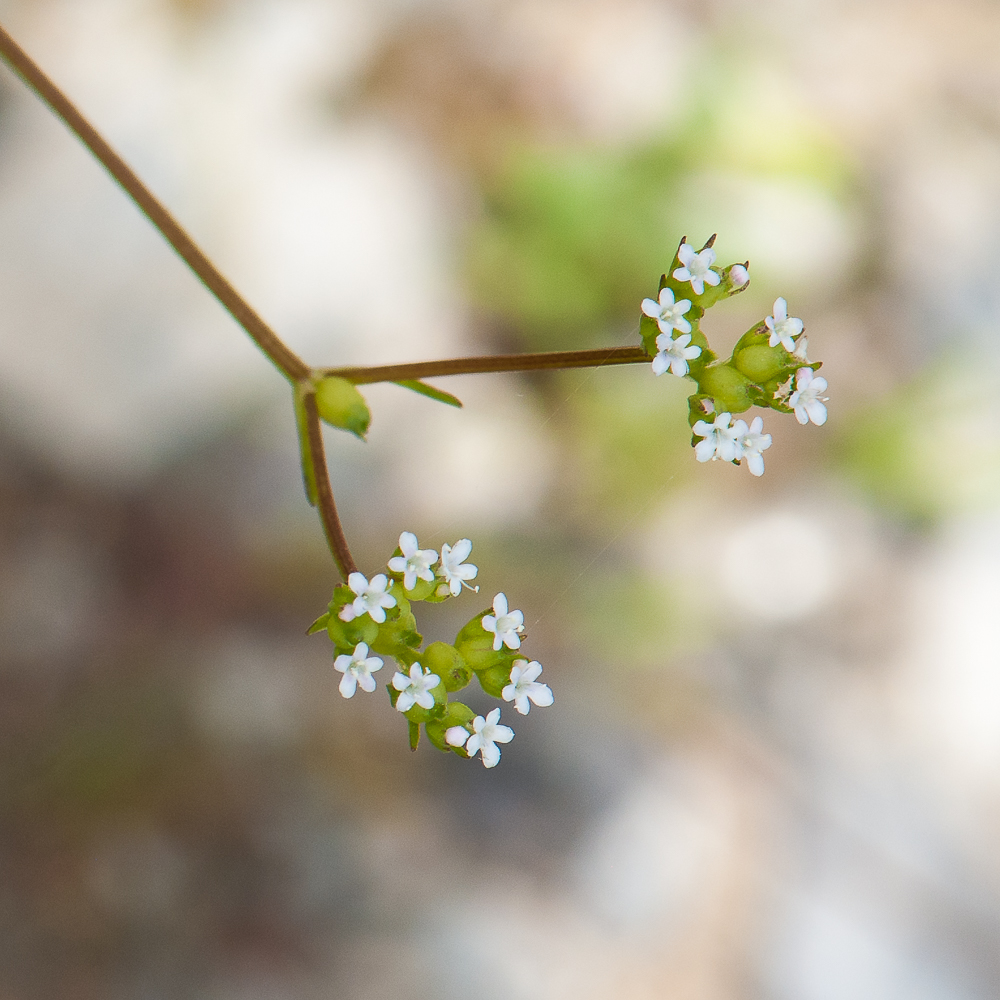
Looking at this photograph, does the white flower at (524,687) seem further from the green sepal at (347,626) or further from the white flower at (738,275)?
the white flower at (738,275)

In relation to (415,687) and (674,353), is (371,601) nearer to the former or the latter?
(415,687)

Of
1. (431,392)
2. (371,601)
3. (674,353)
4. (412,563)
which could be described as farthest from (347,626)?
(674,353)

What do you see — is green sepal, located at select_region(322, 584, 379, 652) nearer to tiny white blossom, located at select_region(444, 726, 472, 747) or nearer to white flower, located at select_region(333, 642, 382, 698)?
white flower, located at select_region(333, 642, 382, 698)

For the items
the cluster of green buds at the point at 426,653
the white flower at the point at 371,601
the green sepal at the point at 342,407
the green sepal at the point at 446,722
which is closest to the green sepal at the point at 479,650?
the cluster of green buds at the point at 426,653

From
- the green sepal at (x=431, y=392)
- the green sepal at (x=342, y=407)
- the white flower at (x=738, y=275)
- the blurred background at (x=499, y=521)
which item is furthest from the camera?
the blurred background at (x=499, y=521)

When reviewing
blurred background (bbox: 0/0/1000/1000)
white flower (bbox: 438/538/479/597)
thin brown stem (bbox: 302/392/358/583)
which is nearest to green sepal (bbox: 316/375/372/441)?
thin brown stem (bbox: 302/392/358/583)

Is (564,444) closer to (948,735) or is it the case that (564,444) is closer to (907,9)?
(948,735)

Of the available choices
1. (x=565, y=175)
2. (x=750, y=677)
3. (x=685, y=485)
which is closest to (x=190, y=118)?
(x=565, y=175)
